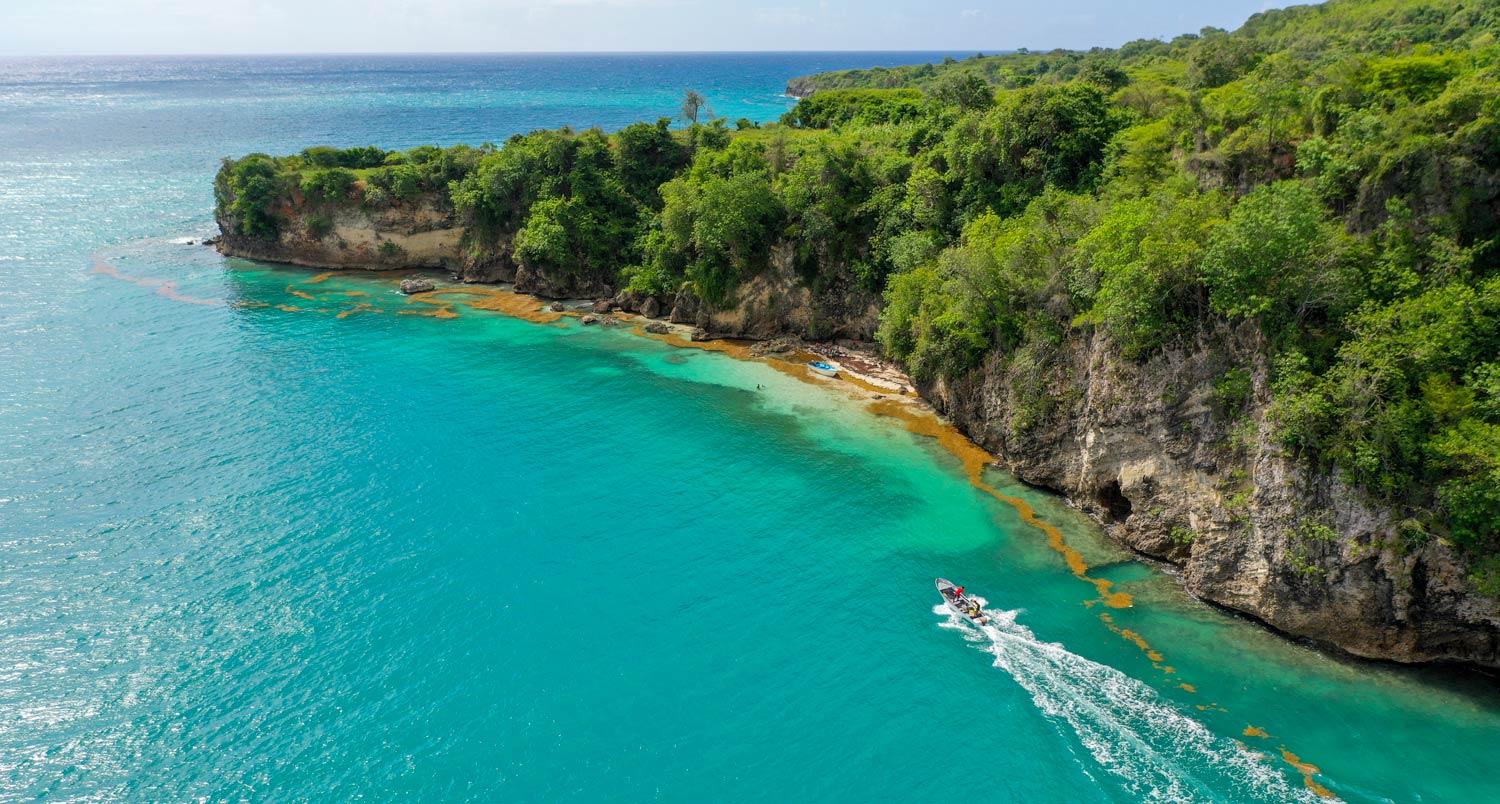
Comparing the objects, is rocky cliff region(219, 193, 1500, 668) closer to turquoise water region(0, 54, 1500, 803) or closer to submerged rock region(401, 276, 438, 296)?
turquoise water region(0, 54, 1500, 803)

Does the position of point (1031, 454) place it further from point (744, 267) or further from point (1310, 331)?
point (744, 267)

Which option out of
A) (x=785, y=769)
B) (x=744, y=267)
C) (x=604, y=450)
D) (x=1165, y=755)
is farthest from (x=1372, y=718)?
(x=744, y=267)

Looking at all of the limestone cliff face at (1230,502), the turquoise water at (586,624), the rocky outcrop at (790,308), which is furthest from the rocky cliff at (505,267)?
the limestone cliff face at (1230,502)

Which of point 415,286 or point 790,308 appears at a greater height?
point 790,308

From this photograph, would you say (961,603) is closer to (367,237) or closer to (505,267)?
(505,267)

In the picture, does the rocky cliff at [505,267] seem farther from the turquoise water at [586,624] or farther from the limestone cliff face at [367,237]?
the turquoise water at [586,624]

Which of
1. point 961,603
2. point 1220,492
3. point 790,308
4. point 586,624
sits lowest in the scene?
point 586,624

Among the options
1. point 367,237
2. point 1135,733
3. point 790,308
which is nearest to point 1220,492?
point 1135,733
